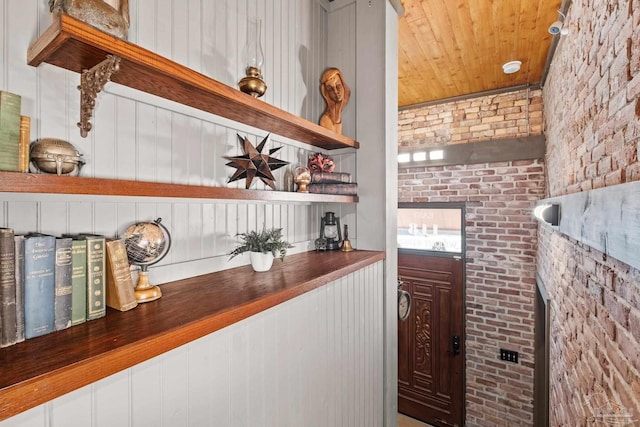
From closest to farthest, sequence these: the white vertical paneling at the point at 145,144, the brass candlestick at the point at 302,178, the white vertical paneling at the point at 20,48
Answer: the white vertical paneling at the point at 20,48 → the white vertical paneling at the point at 145,144 → the brass candlestick at the point at 302,178

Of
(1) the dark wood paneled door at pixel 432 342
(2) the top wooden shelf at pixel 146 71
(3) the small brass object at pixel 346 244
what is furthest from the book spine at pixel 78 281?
(1) the dark wood paneled door at pixel 432 342

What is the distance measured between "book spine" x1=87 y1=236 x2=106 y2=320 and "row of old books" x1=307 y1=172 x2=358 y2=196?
1018 mm

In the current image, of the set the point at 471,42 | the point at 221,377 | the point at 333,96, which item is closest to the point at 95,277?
the point at 221,377

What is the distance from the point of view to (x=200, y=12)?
1192 mm

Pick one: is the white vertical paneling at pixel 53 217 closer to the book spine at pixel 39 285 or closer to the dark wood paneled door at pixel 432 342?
the book spine at pixel 39 285

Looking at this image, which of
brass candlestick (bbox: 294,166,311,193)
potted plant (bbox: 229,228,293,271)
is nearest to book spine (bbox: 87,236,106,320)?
potted plant (bbox: 229,228,293,271)

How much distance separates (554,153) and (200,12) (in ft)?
8.63

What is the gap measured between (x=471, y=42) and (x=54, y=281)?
111 inches

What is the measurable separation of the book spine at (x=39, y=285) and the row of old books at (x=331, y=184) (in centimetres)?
112

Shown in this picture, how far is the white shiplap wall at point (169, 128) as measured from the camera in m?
0.78

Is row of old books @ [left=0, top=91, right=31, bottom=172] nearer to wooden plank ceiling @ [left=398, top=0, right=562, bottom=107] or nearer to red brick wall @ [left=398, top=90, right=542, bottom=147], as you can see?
wooden plank ceiling @ [left=398, top=0, right=562, bottom=107]

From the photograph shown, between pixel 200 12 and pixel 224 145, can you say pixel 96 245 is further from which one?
pixel 200 12

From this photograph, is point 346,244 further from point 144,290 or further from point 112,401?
point 112,401

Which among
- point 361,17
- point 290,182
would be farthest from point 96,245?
point 361,17
